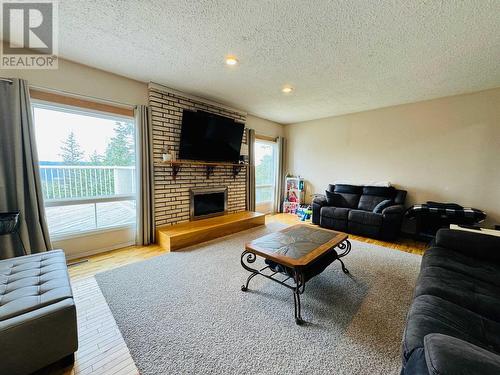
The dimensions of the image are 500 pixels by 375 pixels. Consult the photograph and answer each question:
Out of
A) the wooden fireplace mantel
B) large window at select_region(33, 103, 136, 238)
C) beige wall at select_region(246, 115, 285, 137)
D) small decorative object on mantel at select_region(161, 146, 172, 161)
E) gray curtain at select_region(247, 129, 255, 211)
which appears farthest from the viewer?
beige wall at select_region(246, 115, 285, 137)

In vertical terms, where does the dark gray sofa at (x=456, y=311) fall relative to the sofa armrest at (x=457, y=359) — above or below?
below

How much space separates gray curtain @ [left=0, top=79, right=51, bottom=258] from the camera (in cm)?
220

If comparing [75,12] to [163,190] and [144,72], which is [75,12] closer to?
[144,72]

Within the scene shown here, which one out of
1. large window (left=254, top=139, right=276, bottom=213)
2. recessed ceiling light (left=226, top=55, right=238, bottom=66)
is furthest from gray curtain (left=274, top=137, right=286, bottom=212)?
recessed ceiling light (left=226, top=55, right=238, bottom=66)

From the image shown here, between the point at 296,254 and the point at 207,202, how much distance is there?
2644 mm

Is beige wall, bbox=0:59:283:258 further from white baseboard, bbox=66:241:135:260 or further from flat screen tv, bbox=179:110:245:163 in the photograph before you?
flat screen tv, bbox=179:110:245:163

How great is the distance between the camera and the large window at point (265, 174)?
5508 millimetres

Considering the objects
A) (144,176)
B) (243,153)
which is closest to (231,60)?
(144,176)

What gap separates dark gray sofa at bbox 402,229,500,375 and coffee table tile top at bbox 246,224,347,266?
2.53 ft

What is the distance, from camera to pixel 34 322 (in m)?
1.15

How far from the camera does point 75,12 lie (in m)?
1.74

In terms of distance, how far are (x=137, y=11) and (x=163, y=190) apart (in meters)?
2.43

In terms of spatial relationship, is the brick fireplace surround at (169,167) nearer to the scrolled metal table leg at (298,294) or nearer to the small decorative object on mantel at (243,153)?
the small decorative object on mantel at (243,153)

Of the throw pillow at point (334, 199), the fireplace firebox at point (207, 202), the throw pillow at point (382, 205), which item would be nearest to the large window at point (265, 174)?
the fireplace firebox at point (207, 202)
